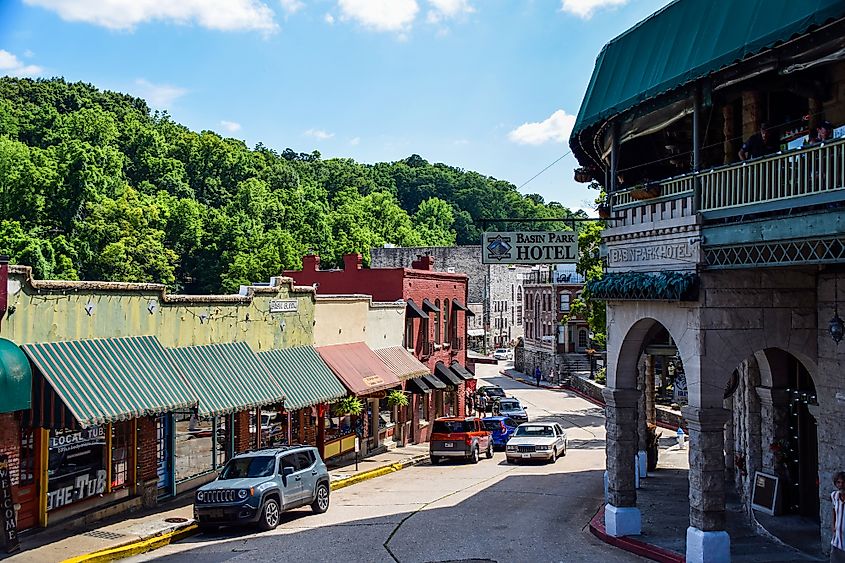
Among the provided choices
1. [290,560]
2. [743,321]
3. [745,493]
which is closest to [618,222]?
[743,321]

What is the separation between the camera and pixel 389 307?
3678 centimetres

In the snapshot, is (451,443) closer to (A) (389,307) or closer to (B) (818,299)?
(A) (389,307)

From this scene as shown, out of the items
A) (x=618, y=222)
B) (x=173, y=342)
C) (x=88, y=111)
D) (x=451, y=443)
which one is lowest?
(x=451, y=443)

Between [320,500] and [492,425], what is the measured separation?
1960cm

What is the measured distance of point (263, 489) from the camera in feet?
62.3

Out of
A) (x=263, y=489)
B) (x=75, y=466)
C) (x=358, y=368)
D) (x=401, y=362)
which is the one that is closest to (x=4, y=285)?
(x=75, y=466)

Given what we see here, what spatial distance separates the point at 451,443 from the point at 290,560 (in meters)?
17.0

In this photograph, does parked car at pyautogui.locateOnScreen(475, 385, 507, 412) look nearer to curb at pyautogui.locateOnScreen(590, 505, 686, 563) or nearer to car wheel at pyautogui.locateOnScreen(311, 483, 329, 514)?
car wheel at pyautogui.locateOnScreen(311, 483, 329, 514)

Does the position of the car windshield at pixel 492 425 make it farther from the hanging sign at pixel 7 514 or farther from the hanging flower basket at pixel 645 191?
the hanging sign at pixel 7 514

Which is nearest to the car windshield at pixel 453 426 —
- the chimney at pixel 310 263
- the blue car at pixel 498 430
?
the blue car at pixel 498 430

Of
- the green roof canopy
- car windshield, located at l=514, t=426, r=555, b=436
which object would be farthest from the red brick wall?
car windshield, located at l=514, t=426, r=555, b=436

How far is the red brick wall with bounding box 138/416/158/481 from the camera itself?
21219 millimetres

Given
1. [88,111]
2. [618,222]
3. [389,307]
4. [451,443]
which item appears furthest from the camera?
[88,111]

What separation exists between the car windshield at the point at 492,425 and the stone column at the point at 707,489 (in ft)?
81.8
